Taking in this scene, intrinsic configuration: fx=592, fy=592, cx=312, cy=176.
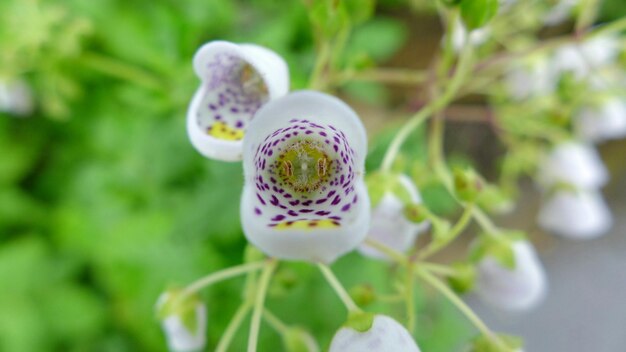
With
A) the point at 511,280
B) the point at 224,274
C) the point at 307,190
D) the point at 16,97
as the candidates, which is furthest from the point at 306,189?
the point at 16,97

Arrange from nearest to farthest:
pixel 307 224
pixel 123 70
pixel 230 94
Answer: pixel 307 224 → pixel 230 94 → pixel 123 70

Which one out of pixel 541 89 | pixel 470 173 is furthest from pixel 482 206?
pixel 541 89

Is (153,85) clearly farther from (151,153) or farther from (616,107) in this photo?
(616,107)

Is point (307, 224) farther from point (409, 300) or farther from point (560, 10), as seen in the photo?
point (560, 10)

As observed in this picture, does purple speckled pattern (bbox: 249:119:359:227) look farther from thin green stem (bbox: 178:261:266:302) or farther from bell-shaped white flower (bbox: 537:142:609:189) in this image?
bell-shaped white flower (bbox: 537:142:609:189)

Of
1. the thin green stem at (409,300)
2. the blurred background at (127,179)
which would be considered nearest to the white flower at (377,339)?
the thin green stem at (409,300)
